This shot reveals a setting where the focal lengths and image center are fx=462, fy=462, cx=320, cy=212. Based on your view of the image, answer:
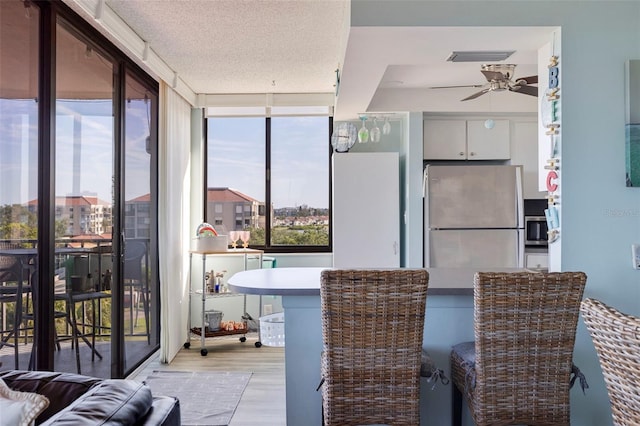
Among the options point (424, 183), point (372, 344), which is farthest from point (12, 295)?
point (424, 183)

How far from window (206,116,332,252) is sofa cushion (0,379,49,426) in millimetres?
3783

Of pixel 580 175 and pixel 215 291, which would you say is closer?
pixel 580 175

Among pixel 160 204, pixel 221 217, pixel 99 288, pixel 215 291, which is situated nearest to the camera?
pixel 99 288

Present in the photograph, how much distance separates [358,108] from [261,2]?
1.60 m

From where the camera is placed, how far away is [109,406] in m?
1.16

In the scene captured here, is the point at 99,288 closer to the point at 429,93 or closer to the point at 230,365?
the point at 230,365

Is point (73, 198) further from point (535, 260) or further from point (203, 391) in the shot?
point (535, 260)

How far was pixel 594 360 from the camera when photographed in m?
2.20

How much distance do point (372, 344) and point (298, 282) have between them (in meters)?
0.68

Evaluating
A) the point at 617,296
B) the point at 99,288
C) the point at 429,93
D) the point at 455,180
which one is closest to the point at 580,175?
the point at 617,296

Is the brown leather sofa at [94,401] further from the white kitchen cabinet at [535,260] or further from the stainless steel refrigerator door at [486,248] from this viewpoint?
the white kitchen cabinet at [535,260]

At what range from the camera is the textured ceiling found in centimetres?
260

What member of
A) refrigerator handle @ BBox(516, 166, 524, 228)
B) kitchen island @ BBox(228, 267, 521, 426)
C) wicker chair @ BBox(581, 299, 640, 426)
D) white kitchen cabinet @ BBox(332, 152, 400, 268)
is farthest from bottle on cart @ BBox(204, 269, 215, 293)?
wicker chair @ BBox(581, 299, 640, 426)

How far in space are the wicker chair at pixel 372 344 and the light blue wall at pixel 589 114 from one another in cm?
95
